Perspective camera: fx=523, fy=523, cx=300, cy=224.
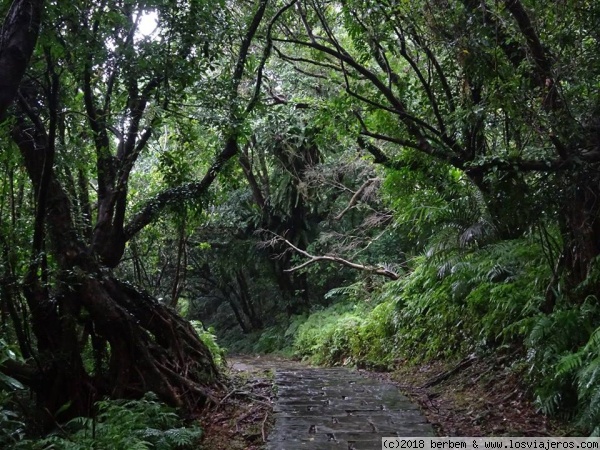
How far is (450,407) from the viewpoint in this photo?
6051 mm

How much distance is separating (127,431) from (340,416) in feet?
7.41

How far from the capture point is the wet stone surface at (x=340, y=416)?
4.86m

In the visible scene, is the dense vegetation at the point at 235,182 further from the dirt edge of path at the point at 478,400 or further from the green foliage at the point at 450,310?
the dirt edge of path at the point at 478,400

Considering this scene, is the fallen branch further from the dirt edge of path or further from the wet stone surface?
the wet stone surface

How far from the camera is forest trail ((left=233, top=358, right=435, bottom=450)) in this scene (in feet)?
16.0

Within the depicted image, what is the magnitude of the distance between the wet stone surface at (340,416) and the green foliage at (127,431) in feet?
2.95

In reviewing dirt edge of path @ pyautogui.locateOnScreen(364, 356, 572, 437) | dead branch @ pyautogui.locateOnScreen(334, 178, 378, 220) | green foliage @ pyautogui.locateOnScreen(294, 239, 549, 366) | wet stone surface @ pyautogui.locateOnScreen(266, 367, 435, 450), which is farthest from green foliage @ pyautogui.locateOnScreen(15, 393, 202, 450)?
dead branch @ pyautogui.locateOnScreen(334, 178, 378, 220)

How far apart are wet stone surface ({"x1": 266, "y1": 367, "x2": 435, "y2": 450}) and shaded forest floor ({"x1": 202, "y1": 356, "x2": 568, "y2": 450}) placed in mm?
166

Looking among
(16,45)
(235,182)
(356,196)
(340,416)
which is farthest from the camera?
(356,196)

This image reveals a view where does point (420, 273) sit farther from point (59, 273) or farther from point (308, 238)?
point (308, 238)

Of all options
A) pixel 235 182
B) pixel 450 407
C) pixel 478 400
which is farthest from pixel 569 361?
pixel 235 182

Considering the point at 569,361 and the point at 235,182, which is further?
the point at 235,182

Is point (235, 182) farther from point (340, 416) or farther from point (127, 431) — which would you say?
point (127, 431)

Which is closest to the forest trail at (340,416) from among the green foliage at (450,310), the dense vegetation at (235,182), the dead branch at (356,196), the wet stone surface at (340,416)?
the wet stone surface at (340,416)
